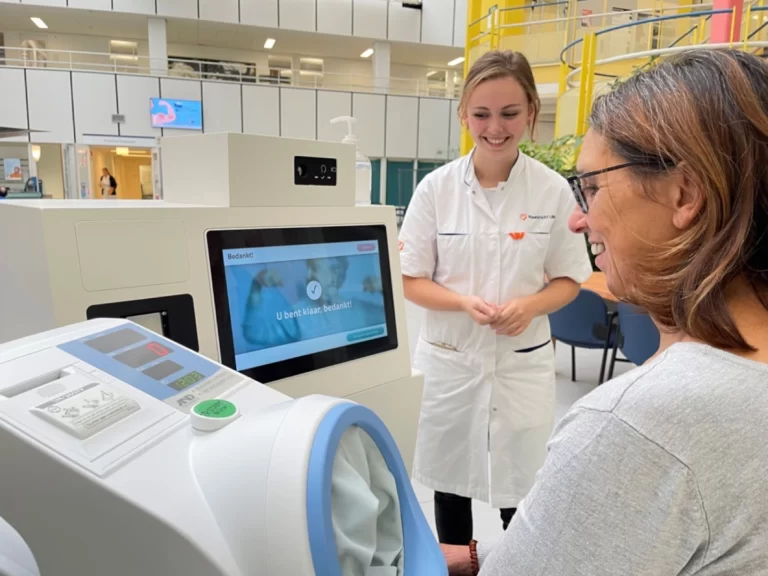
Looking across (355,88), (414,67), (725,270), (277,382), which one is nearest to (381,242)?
(277,382)

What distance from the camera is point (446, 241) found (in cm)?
161

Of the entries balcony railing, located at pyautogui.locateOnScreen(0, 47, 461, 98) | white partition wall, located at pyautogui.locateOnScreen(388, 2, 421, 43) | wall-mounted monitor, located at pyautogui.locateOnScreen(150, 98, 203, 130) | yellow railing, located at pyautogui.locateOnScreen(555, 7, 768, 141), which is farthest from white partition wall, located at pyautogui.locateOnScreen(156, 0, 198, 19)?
yellow railing, located at pyautogui.locateOnScreen(555, 7, 768, 141)

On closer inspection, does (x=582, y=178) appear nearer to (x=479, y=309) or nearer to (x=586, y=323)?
(x=479, y=309)

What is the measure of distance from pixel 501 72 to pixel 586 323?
2134mm

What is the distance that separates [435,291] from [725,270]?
1007 millimetres

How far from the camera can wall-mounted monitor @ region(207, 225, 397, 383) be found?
0.97 metres

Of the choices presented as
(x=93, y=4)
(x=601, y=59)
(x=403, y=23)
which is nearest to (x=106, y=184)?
(x=93, y=4)

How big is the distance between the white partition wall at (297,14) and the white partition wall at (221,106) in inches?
68.5

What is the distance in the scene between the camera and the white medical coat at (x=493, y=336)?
Answer: 1.58 meters

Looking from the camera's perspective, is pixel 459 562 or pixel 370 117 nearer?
pixel 459 562

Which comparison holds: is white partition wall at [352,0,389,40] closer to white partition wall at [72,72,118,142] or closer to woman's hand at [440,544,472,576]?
white partition wall at [72,72,118,142]

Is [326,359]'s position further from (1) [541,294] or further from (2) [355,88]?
(2) [355,88]

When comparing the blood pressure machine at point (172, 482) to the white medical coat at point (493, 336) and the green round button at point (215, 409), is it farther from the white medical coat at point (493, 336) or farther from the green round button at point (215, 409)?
the white medical coat at point (493, 336)

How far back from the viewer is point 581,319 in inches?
128
